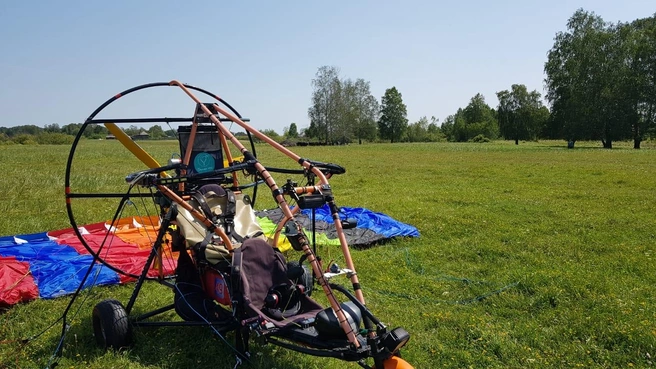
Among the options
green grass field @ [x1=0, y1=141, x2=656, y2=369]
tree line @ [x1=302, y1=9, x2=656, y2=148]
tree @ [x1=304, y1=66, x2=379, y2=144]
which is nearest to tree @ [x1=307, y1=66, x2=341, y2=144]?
tree @ [x1=304, y1=66, x2=379, y2=144]

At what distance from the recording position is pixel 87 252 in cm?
714

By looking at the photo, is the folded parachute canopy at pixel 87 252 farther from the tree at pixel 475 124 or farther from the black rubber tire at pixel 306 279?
the tree at pixel 475 124

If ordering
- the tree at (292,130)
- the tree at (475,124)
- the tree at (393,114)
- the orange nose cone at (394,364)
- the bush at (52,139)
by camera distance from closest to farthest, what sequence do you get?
the orange nose cone at (394,364) < the bush at (52,139) < the tree at (393,114) < the tree at (475,124) < the tree at (292,130)

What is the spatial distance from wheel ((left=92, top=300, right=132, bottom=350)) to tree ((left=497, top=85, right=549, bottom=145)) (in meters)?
82.7

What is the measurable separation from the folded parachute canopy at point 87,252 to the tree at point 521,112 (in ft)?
255

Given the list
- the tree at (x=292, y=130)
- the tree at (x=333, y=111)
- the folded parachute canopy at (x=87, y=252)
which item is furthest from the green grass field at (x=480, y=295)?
the tree at (x=292, y=130)

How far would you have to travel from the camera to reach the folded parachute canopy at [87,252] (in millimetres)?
5672

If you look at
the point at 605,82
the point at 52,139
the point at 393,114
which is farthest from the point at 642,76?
the point at 52,139

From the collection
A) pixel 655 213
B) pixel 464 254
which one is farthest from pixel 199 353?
pixel 655 213

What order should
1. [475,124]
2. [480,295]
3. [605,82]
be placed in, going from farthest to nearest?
1. [475,124]
2. [605,82]
3. [480,295]

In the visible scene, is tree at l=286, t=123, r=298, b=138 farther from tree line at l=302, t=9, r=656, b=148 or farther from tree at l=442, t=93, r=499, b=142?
tree line at l=302, t=9, r=656, b=148

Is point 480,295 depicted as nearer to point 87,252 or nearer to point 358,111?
point 87,252

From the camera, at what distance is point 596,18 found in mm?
47594

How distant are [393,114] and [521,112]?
2290cm
